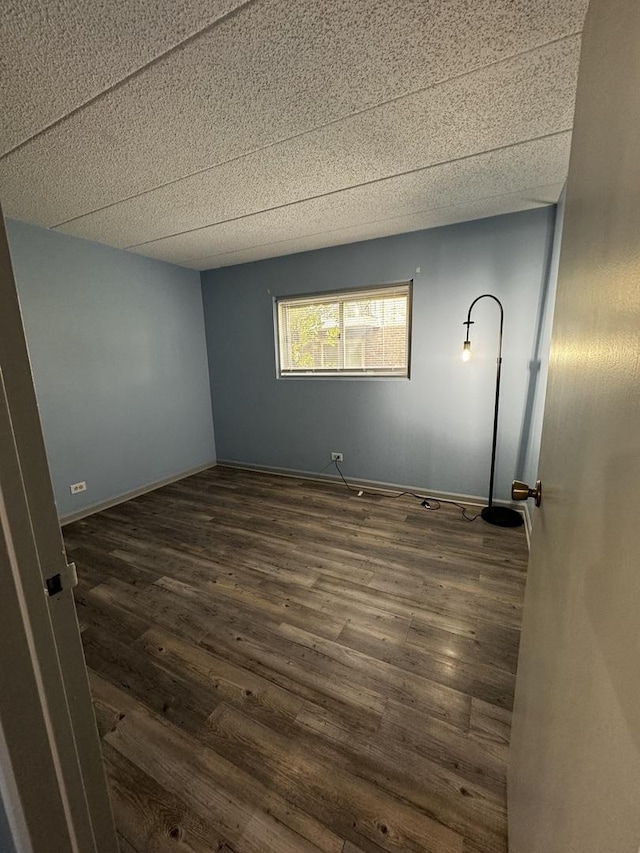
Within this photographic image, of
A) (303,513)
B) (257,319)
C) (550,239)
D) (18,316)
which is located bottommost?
(303,513)

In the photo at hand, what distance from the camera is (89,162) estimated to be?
179cm

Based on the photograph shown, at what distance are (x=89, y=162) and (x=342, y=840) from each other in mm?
3133

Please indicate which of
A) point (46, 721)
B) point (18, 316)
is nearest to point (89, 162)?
point (18, 316)

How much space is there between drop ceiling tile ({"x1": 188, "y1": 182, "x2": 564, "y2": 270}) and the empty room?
0.11ft

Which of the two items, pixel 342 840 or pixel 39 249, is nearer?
pixel 342 840

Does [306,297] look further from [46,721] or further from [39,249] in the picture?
[46,721]

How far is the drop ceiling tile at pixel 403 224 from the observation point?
2.35 m

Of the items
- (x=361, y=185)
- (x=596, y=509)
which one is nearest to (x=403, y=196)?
(x=361, y=185)

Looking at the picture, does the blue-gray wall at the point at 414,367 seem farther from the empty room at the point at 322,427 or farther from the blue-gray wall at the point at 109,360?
the blue-gray wall at the point at 109,360

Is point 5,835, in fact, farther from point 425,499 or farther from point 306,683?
point 425,499

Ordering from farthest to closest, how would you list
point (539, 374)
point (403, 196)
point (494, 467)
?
1. point (494, 467)
2. point (539, 374)
3. point (403, 196)

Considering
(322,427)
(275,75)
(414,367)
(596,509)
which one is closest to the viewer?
(596,509)

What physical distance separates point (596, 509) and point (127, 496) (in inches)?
155

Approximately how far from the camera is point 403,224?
278 cm
